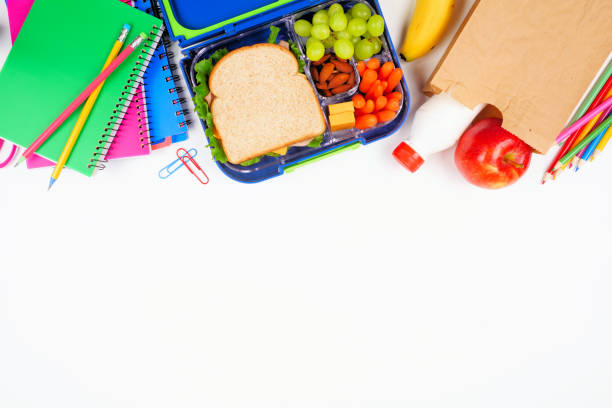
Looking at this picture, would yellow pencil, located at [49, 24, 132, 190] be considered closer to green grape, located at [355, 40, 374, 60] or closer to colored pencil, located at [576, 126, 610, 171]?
green grape, located at [355, 40, 374, 60]

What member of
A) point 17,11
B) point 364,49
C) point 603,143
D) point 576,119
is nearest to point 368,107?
point 364,49

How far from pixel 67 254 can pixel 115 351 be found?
0.29 meters

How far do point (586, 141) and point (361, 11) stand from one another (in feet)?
1.93

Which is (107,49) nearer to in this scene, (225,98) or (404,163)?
(225,98)

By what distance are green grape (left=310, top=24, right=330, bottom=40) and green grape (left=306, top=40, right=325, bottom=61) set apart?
1 centimetres

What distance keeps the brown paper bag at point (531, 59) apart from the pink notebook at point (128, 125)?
0.68 m

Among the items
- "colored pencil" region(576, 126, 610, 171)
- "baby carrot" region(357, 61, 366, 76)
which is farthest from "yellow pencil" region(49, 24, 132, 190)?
"colored pencil" region(576, 126, 610, 171)

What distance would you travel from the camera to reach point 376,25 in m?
0.82

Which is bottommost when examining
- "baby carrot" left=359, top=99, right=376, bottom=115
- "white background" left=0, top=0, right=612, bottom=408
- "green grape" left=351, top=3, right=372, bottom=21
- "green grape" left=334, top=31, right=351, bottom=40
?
"white background" left=0, top=0, right=612, bottom=408

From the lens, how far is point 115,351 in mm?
999

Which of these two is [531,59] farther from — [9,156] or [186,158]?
[9,156]

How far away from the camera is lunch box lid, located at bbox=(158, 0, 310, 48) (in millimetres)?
833

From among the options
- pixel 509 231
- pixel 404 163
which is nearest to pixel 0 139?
pixel 404 163

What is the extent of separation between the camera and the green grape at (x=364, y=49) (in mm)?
832
